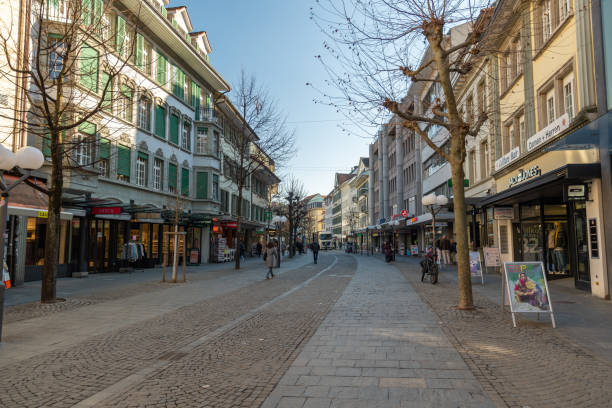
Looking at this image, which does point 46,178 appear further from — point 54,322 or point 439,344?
point 439,344

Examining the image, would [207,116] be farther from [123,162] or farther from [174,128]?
[123,162]

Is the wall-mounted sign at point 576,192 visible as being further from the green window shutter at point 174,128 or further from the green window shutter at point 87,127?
→ the green window shutter at point 174,128

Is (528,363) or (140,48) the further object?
(140,48)

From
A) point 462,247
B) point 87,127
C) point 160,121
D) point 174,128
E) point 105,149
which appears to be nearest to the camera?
point 462,247

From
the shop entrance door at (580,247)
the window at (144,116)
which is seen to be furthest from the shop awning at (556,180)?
the window at (144,116)

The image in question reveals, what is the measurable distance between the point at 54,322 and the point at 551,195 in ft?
49.4

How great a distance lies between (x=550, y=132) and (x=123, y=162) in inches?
785

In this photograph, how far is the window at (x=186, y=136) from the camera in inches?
1267

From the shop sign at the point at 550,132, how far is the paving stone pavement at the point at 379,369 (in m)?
7.83

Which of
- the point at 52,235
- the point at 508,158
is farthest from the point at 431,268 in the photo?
the point at 52,235

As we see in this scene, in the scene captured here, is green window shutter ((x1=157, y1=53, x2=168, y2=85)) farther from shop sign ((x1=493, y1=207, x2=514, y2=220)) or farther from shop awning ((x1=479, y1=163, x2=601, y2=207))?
shop awning ((x1=479, y1=163, x2=601, y2=207))

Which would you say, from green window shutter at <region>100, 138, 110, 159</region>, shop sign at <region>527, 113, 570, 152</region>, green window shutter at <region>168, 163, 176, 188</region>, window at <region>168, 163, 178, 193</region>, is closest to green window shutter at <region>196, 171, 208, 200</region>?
window at <region>168, 163, 178, 193</region>

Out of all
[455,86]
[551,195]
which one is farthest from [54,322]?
[455,86]

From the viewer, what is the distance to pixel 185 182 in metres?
32.4
